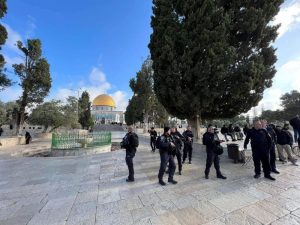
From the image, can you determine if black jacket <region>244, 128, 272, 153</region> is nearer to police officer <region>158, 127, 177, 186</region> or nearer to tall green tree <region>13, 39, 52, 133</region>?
police officer <region>158, 127, 177, 186</region>

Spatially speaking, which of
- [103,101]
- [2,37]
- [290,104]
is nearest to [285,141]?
[2,37]

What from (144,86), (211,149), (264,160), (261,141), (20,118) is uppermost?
(144,86)

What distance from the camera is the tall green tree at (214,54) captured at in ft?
36.3

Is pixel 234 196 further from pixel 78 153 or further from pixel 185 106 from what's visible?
pixel 78 153

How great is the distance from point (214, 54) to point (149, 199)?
867 centimetres

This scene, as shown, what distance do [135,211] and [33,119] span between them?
87.7 ft

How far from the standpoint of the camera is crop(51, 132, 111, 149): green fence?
44.6ft

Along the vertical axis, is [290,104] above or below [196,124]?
above

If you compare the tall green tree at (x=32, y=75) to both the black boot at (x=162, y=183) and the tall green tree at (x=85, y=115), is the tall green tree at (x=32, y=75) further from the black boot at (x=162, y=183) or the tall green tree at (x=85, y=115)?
the tall green tree at (x=85, y=115)

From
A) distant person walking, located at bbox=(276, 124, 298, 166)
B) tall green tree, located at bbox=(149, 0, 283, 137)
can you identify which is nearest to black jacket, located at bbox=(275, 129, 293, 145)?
distant person walking, located at bbox=(276, 124, 298, 166)

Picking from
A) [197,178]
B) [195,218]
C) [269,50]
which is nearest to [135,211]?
[195,218]

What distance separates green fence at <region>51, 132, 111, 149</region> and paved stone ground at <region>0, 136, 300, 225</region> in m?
6.22

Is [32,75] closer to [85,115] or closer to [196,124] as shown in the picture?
[196,124]

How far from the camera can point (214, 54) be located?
10.8 meters
